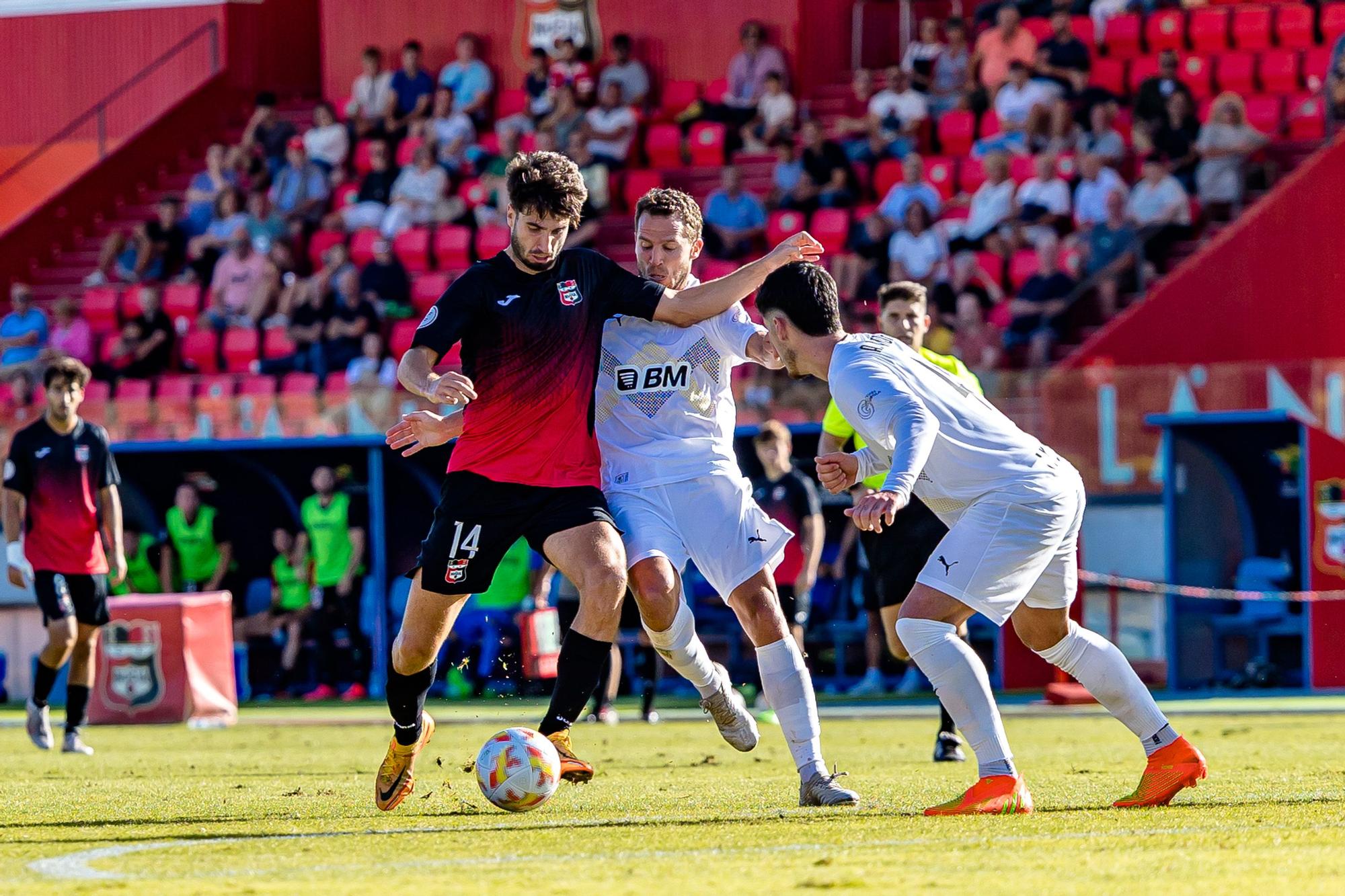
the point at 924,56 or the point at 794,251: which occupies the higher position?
the point at 924,56

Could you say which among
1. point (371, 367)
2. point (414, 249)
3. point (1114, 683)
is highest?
point (414, 249)

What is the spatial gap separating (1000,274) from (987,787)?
42.3 ft

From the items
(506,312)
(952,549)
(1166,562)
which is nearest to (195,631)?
(1166,562)

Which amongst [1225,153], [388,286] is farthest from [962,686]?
[388,286]

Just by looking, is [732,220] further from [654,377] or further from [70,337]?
[654,377]

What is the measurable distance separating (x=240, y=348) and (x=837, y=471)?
16.9 metres

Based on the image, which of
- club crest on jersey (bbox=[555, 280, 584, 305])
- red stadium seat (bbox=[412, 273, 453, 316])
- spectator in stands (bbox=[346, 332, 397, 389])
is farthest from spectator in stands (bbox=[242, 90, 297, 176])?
club crest on jersey (bbox=[555, 280, 584, 305])

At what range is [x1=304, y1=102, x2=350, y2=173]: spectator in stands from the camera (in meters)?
24.9

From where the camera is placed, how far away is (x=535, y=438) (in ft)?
23.6

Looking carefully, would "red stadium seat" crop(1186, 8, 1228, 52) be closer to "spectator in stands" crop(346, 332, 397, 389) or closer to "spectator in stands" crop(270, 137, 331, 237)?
"spectator in stands" crop(346, 332, 397, 389)

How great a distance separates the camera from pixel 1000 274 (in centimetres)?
1884

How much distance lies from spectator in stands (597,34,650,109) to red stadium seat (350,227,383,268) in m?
3.42

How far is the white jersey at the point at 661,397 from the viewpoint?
7.45 m

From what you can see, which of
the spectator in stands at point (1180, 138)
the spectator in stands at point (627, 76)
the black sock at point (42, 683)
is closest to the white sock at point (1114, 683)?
the black sock at point (42, 683)
